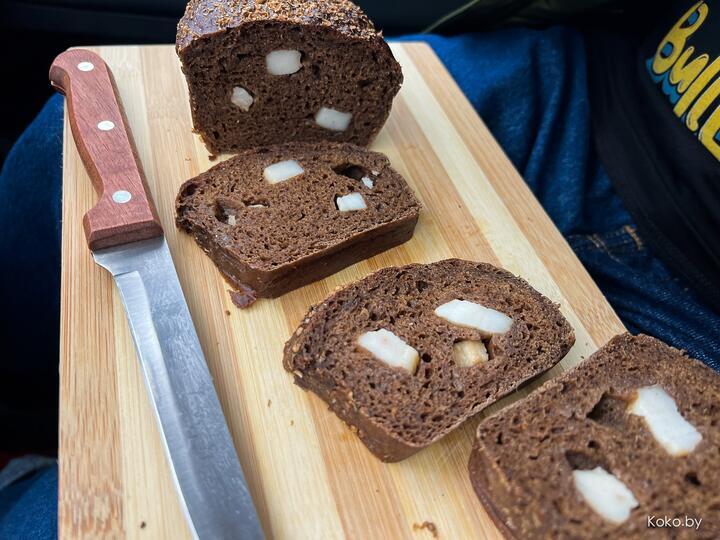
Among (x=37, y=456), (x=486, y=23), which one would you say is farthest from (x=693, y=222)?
(x=37, y=456)

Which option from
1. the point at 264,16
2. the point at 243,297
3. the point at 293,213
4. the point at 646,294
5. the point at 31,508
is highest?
the point at 264,16

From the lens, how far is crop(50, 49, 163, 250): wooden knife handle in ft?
5.53

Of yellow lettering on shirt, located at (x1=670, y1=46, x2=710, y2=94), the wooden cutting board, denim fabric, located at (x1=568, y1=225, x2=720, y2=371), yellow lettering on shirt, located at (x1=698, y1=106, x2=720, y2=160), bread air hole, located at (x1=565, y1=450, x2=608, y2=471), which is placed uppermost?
yellow lettering on shirt, located at (x1=670, y1=46, x2=710, y2=94)

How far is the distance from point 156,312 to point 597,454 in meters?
1.07

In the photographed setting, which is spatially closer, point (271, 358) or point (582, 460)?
point (582, 460)

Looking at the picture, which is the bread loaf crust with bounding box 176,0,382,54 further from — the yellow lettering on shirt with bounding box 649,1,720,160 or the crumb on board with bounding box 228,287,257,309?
the yellow lettering on shirt with bounding box 649,1,720,160

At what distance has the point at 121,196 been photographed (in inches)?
68.8

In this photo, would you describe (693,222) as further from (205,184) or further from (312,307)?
(205,184)

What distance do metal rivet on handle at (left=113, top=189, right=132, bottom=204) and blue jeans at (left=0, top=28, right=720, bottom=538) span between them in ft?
2.28

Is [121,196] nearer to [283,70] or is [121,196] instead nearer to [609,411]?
[283,70]

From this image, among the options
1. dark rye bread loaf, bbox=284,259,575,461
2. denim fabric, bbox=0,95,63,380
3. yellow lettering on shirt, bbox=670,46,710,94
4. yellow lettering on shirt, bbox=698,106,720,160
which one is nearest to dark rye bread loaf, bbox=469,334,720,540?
dark rye bread loaf, bbox=284,259,575,461

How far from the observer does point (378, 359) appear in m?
1.60

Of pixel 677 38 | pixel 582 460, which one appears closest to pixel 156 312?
pixel 582 460

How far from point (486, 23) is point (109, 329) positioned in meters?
1.94
